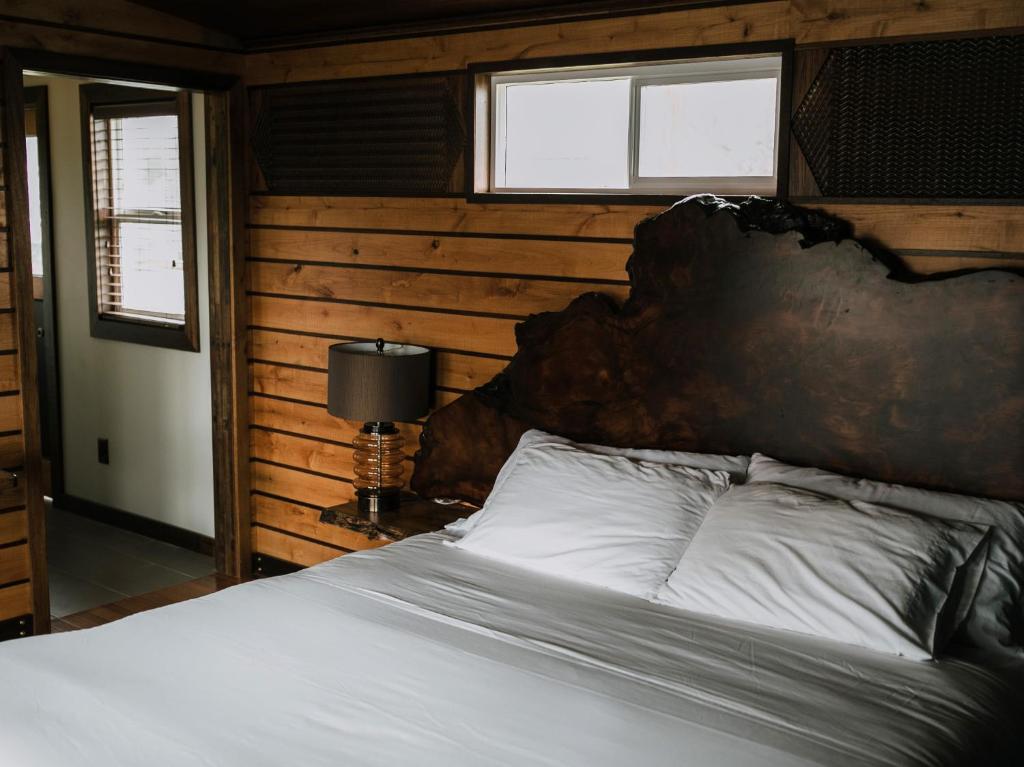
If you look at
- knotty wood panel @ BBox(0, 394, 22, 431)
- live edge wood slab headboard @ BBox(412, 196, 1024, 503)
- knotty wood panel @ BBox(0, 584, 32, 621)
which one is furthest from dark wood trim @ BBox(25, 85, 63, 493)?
live edge wood slab headboard @ BBox(412, 196, 1024, 503)

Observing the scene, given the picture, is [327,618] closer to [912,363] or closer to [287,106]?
[912,363]

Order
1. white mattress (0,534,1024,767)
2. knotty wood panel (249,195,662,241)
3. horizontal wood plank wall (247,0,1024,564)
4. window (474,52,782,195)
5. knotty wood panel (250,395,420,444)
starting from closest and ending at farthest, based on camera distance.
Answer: white mattress (0,534,1024,767), horizontal wood plank wall (247,0,1024,564), window (474,52,782,195), knotty wood panel (249,195,662,241), knotty wood panel (250,395,420,444)

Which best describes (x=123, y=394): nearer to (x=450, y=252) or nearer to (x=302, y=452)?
(x=302, y=452)

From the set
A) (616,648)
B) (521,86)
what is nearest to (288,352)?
(521,86)

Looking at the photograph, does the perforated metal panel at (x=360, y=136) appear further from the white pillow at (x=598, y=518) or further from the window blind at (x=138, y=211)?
the white pillow at (x=598, y=518)

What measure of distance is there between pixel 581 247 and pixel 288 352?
5.01 feet

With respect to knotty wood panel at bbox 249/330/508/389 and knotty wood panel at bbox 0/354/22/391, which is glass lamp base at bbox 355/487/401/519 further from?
knotty wood panel at bbox 0/354/22/391

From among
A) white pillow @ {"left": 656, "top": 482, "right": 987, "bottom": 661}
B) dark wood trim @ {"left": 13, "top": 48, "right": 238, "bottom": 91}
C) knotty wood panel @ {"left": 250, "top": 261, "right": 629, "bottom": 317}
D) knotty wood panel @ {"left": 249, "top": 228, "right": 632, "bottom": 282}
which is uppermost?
dark wood trim @ {"left": 13, "top": 48, "right": 238, "bottom": 91}

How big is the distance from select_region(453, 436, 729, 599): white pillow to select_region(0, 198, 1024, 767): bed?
6 centimetres

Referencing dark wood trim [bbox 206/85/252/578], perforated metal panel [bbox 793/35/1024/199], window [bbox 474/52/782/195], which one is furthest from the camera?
dark wood trim [bbox 206/85/252/578]

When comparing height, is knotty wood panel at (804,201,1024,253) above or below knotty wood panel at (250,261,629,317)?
above

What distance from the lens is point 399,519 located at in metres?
3.60

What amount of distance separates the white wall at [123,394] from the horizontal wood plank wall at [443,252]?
0.41m

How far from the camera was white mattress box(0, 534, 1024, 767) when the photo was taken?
1.92 metres
